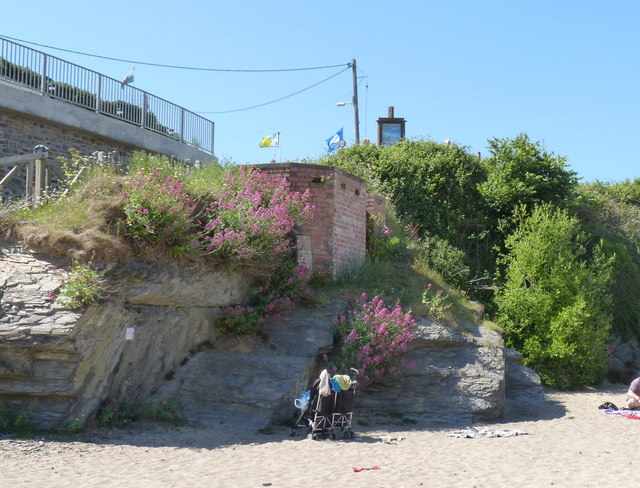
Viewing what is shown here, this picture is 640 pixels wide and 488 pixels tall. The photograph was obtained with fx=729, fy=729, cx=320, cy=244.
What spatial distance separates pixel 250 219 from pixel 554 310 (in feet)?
25.1

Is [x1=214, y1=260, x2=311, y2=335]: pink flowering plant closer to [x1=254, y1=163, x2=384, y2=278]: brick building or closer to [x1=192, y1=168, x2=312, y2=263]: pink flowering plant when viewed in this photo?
[x1=192, y1=168, x2=312, y2=263]: pink flowering plant

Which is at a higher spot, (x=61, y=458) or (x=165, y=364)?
(x=165, y=364)

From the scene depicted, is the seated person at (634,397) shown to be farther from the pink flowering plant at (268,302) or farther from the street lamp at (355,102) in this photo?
the street lamp at (355,102)

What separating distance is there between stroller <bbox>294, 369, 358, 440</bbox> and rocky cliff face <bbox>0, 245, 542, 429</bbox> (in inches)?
22.2

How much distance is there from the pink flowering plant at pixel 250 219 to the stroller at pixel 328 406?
90.1 inches

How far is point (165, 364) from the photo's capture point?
10.3 meters

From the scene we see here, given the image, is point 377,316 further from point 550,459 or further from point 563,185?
point 563,185

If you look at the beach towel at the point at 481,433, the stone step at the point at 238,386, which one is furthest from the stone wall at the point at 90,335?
the beach towel at the point at 481,433

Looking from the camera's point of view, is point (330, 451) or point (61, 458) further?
point (330, 451)

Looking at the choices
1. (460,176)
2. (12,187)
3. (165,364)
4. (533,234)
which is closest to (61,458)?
(165,364)

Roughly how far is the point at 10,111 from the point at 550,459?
11473mm

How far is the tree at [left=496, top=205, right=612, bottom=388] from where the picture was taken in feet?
48.9

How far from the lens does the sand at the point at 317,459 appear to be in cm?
692

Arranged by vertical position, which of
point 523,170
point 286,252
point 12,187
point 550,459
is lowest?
point 550,459
